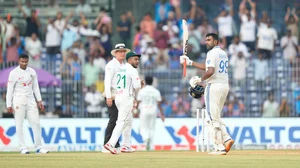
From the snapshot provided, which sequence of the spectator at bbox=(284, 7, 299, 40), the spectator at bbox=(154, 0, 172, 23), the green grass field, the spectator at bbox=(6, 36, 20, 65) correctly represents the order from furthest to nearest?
the spectator at bbox=(154, 0, 172, 23) < the spectator at bbox=(284, 7, 299, 40) < the spectator at bbox=(6, 36, 20, 65) < the green grass field

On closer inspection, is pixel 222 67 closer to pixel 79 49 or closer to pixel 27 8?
pixel 79 49

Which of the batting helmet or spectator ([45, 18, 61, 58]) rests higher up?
spectator ([45, 18, 61, 58])

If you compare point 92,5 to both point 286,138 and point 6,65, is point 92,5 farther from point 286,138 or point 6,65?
point 286,138

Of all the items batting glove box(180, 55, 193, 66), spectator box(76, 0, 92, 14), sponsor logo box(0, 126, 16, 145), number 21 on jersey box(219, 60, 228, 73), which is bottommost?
sponsor logo box(0, 126, 16, 145)

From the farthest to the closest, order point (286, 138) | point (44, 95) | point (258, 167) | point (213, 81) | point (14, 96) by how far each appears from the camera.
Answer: point (44, 95), point (286, 138), point (14, 96), point (213, 81), point (258, 167)

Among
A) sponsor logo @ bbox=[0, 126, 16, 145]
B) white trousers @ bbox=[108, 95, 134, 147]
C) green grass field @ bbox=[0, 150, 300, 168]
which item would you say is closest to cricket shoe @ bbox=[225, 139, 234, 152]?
green grass field @ bbox=[0, 150, 300, 168]

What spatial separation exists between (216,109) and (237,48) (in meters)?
12.6

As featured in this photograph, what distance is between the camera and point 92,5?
109 ft

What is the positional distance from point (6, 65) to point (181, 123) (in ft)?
21.9

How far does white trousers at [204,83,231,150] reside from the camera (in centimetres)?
1856

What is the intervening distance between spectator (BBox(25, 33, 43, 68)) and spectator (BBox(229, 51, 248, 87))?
21.0 ft

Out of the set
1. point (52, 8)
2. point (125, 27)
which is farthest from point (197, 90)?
point (52, 8)

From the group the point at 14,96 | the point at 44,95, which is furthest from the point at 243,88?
the point at 14,96

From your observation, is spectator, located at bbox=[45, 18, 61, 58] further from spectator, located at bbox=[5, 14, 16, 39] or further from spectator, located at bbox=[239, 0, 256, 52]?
spectator, located at bbox=[239, 0, 256, 52]
